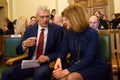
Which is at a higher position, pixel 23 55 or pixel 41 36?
pixel 41 36

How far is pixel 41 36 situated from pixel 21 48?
0.94ft

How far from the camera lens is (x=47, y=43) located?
10.0ft

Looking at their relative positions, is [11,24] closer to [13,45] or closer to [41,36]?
[13,45]

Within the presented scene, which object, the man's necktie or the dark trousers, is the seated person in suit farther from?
the man's necktie

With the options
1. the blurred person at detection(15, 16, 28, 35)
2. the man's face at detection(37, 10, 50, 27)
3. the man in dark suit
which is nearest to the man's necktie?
the man in dark suit

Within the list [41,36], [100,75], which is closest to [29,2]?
[41,36]

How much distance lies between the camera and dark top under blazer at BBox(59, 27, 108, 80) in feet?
8.39

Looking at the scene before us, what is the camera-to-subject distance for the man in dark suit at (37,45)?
9.35ft

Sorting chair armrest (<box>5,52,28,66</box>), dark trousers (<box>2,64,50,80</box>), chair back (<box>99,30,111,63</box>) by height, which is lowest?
dark trousers (<box>2,64,50,80</box>)

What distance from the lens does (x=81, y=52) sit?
2.70 metres

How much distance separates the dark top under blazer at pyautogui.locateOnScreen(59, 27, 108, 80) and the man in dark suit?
248 millimetres

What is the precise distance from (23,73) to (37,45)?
1.28 feet

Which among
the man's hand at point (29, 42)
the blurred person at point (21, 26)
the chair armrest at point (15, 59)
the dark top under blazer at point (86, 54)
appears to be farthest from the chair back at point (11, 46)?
the dark top under blazer at point (86, 54)

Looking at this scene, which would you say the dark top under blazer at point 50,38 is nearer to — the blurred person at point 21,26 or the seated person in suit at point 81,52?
the seated person in suit at point 81,52
